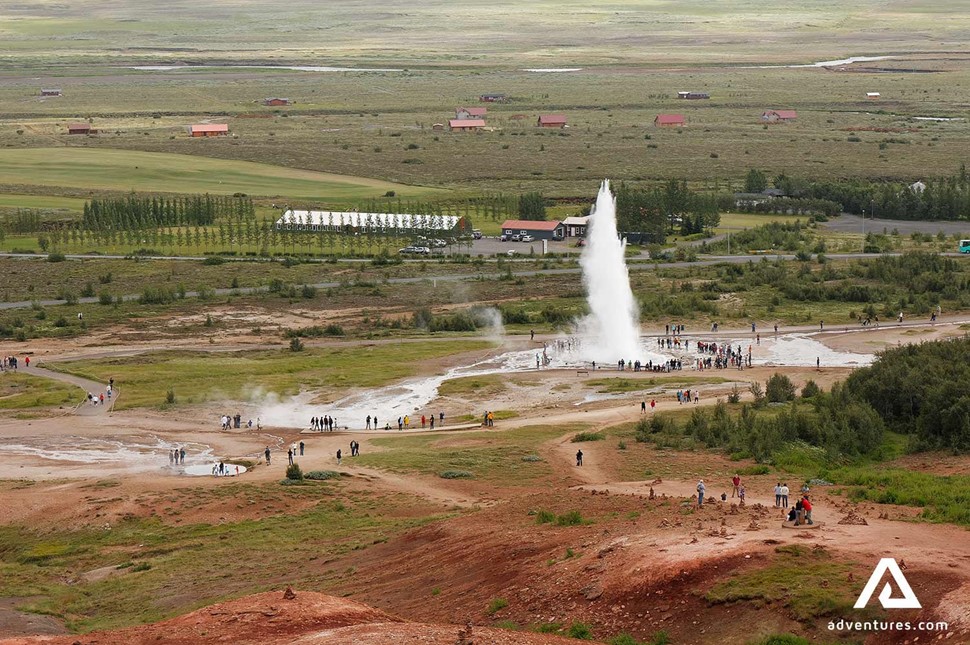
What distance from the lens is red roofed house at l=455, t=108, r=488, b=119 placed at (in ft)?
577

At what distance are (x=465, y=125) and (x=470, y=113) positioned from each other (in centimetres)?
818

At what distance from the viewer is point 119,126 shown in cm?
17488

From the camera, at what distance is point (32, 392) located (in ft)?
207

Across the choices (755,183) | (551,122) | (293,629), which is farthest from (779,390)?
(551,122)

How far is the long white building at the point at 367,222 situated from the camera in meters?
109

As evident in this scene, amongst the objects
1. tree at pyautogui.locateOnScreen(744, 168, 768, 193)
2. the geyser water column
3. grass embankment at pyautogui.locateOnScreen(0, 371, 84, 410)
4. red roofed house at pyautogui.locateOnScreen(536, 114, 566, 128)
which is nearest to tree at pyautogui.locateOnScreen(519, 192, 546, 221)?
tree at pyautogui.locateOnScreen(744, 168, 768, 193)

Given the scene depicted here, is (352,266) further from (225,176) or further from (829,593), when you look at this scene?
(829,593)

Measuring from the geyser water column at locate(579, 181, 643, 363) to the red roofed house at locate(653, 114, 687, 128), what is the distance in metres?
94.7

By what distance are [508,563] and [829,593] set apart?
309 inches

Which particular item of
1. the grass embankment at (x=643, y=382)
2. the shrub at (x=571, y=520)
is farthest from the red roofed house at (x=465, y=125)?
the shrub at (x=571, y=520)

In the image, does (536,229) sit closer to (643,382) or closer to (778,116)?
(643,382)

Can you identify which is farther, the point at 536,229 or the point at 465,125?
the point at 465,125

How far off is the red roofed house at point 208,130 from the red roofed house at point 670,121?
51910 mm

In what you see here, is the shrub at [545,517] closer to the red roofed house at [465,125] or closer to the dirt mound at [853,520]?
the dirt mound at [853,520]
